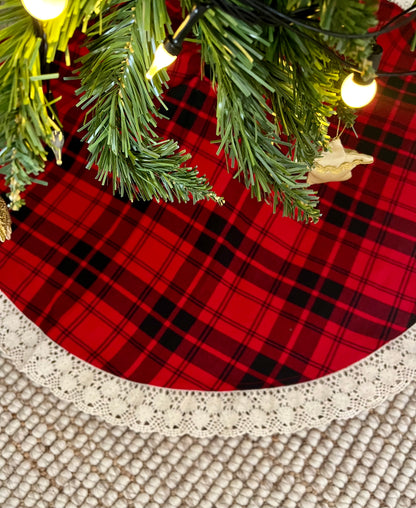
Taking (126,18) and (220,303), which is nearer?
(126,18)

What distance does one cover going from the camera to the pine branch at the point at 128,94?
0.33 meters

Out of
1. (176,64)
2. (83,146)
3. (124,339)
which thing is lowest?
(124,339)

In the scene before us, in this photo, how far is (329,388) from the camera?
2.25 ft

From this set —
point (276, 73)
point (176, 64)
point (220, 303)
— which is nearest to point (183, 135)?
point (176, 64)

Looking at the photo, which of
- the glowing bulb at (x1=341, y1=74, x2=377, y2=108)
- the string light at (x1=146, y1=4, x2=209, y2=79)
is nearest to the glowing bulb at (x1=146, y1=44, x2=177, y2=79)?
the string light at (x1=146, y1=4, x2=209, y2=79)

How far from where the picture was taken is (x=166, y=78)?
0.37 m

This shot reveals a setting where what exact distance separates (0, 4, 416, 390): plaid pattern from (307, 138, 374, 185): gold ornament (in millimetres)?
30

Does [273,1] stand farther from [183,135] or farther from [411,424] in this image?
[411,424]

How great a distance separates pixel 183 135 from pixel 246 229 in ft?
0.59

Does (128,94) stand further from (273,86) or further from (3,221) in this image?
(3,221)

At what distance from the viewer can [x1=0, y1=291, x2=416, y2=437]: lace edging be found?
68 cm

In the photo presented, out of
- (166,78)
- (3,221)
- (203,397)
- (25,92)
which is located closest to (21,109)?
(25,92)

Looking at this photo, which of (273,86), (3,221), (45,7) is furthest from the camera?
(3,221)

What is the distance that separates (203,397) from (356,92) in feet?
1.59
